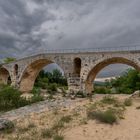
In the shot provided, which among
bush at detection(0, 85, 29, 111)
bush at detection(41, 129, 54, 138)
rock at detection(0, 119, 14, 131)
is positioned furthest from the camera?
bush at detection(0, 85, 29, 111)

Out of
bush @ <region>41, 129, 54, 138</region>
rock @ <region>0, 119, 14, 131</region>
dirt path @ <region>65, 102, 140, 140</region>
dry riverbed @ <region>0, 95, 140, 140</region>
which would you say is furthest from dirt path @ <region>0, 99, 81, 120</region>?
dirt path @ <region>65, 102, 140, 140</region>

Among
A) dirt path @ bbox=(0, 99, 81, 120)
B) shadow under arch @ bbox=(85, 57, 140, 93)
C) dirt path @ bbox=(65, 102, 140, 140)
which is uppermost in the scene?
shadow under arch @ bbox=(85, 57, 140, 93)

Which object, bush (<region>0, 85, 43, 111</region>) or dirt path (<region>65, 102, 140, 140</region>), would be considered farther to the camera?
bush (<region>0, 85, 43, 111</region>)

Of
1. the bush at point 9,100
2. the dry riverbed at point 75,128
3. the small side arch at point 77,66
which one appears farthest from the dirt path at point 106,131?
the small side arch at point 77,66

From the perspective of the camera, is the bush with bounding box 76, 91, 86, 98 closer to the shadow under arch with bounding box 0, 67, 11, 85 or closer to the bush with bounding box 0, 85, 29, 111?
the bush with bounding box 0, 85, 29, 111

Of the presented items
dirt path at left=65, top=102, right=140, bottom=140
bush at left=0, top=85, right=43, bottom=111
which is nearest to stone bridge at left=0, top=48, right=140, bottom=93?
bush at left=0, top=85, right=43, bottom=111

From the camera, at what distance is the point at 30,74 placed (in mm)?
32656

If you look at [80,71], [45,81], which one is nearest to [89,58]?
[80,71]

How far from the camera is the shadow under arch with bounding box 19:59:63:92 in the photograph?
30.7m

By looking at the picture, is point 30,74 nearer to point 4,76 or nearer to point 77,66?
point 77,66

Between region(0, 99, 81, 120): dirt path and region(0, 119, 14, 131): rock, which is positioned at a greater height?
region(0, 99, 81, 120): dirt path

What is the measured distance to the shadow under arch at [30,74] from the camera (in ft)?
101

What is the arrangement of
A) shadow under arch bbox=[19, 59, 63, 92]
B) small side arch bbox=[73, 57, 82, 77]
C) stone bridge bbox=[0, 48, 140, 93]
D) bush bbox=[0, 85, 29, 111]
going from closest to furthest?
1. bush bbox=[0, 85, 29, 111]
2. stone bridge bbox=[0, 48, 140, 93]
3. small side arch bbox=[73, 57, 82, 77]
4. shadow under arch bbox=[19, 59, 63, 92]

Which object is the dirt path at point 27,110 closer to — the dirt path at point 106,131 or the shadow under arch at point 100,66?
the dirt path at point 106,131
